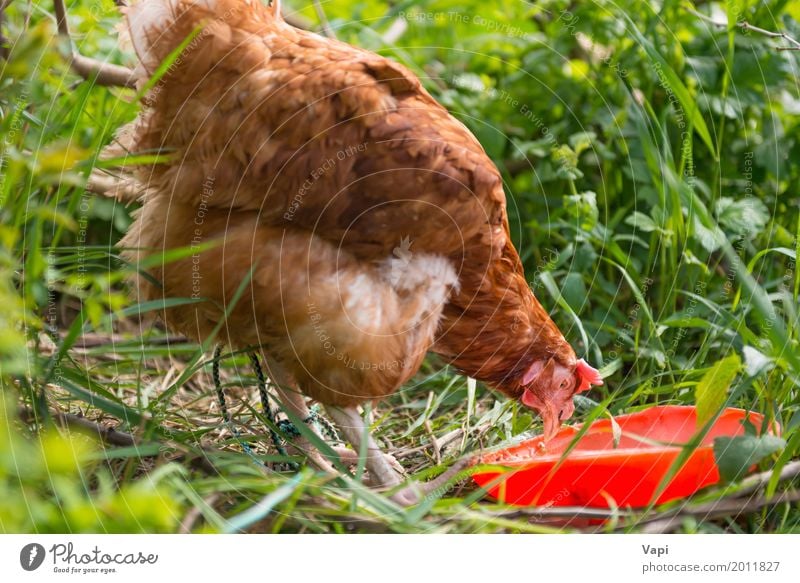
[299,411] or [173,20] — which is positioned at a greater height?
[173,20]

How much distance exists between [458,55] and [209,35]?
5.02ft

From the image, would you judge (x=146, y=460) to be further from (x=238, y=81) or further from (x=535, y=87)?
(x=535, y=87)

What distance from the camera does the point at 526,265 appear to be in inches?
99.0

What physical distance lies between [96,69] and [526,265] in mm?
1360

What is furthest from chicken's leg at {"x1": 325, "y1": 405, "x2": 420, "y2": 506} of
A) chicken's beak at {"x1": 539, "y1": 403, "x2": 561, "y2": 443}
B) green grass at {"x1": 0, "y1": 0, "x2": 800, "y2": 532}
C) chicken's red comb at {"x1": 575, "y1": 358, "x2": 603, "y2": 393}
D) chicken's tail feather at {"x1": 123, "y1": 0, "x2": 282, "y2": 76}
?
chicken's tail feather at {"x1": 123, "y1": 0, "x2": 282, "y2": 76}

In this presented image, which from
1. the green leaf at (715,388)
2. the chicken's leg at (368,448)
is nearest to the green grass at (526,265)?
the green leaf at (715,388)

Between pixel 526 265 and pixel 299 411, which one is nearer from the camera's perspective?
pixel 299 411

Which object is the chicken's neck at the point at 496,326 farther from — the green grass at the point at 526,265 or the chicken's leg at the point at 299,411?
the chicken's leg at the point at 299,411

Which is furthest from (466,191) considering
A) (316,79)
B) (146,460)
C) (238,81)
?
(146,460)

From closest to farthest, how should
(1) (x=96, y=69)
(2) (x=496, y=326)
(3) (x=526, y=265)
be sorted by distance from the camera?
(2) (x=496, y=326), (1) (x=96, y=69), (3) (x=526, y=265)

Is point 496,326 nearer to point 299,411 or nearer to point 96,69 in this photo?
point 299,411

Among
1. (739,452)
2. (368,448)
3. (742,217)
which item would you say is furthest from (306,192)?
(742,217)

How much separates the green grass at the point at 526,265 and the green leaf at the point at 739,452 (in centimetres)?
4

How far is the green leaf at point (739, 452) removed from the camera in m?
1.46
